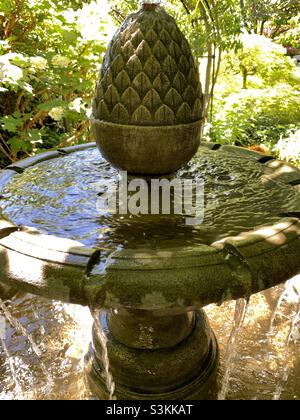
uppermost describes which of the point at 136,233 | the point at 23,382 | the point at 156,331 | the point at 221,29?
the point at 221,29

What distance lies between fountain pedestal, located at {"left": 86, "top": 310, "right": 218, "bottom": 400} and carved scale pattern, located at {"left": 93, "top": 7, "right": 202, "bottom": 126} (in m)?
1.01

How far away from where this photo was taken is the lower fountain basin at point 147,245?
4.55 ft

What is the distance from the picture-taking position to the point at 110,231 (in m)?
1.75

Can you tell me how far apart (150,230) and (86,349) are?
1.33m

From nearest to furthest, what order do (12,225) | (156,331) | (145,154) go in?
(12,225) → (145,154) → (156,331)

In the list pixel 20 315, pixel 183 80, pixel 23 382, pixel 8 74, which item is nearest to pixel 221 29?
pixel 8 74

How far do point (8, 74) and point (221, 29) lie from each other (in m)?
2.95

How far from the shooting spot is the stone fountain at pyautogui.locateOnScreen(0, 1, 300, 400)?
1414 mm

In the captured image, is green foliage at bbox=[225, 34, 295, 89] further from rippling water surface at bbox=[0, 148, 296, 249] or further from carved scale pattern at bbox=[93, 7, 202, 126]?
carved scale pattern at bbox=[93, 7, 202, 126]

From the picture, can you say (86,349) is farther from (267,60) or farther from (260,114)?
(267,60)

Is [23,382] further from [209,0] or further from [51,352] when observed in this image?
[209,0]

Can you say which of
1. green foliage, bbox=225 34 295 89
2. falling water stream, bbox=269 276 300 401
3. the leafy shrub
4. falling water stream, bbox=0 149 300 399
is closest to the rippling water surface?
falling water stream, bbox=0 149 300 399

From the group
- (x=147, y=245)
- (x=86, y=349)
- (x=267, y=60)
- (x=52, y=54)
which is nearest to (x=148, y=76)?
(x=147, y=245)

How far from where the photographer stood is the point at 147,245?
1.63m
